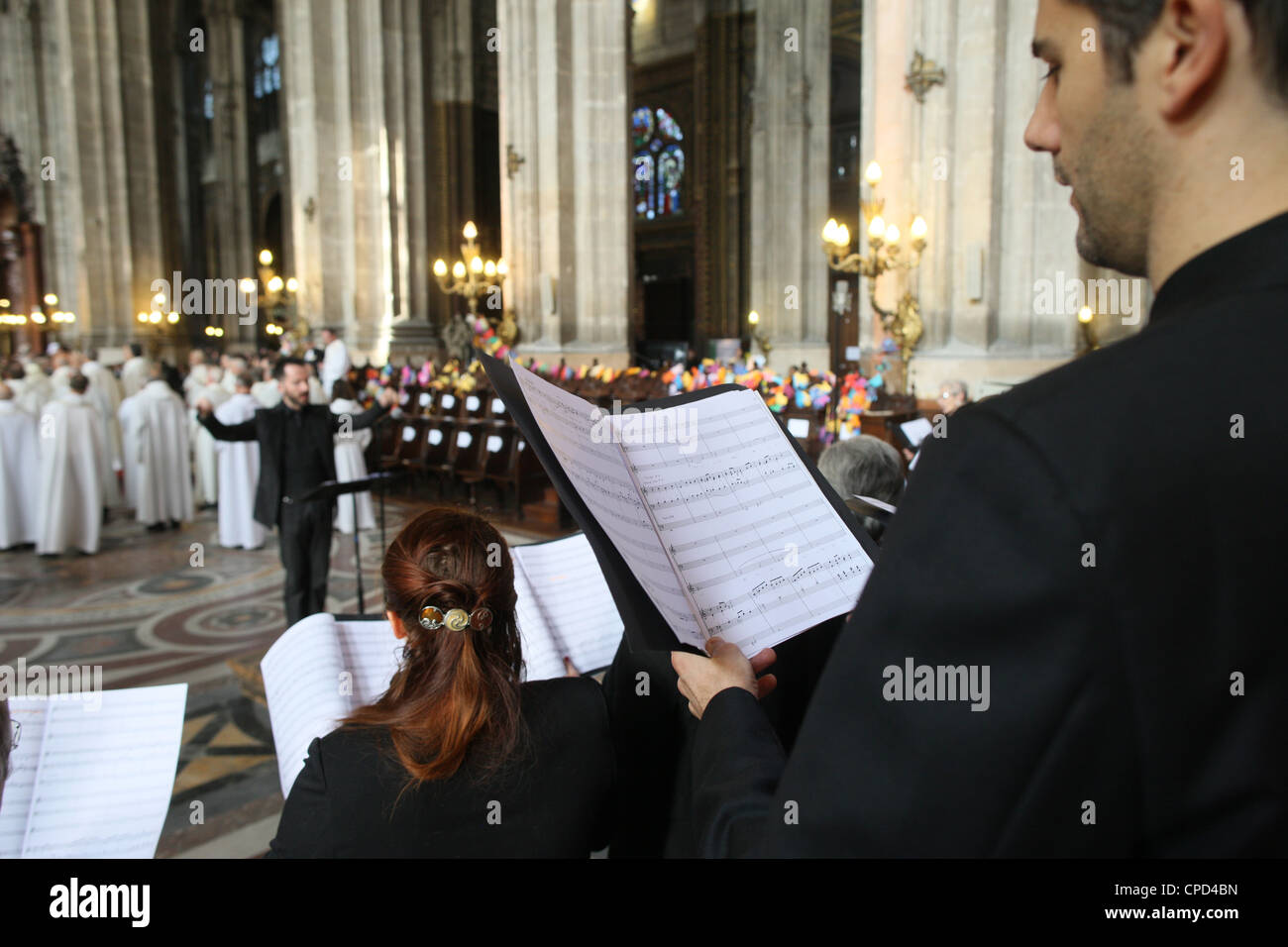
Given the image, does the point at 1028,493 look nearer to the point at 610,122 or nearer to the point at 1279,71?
the point at 1279,71

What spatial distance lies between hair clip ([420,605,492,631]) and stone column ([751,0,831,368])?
56.1 ft

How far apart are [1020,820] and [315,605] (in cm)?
600

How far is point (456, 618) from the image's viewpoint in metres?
1.59

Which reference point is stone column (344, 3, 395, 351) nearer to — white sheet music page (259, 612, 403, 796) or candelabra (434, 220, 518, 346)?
candelabra (434, 220, 518, 346)

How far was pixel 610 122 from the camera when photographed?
12.2 m

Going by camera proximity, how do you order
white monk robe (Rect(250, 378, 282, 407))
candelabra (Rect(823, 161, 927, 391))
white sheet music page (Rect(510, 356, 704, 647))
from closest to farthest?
white sheet music page (Rect(510, 356, 704, 647)) < candelabra (Rect(823, 161, 927, 391)) < white monk robe (Rect(250, 378, 282, 407))

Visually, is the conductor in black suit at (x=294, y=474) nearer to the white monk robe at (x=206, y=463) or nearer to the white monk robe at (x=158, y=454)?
the white monk robe at (x=158, y=454)

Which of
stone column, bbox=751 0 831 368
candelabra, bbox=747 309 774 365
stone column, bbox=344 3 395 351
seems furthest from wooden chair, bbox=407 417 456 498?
stone column, bbox=751 0 831 368

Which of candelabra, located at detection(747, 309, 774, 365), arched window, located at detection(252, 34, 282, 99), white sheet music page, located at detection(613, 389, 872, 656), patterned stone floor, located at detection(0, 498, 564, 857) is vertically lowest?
patterned stone floor, located at detection(0, 498, 564, 857)

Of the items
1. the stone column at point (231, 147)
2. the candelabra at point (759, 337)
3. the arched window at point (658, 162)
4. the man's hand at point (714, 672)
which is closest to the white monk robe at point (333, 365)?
the candelabra at point (759, 337)

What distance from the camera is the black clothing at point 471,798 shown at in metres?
1.50

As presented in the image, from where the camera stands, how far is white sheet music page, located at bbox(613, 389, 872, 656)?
1148 millimetres
